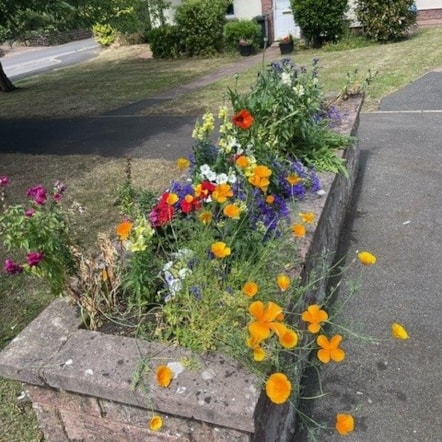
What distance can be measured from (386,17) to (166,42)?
7.91m

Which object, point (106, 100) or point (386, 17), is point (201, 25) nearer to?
point (386, 17)

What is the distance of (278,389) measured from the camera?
1569mm

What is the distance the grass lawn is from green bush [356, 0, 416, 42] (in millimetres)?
615

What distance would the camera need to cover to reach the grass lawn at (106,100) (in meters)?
3.30

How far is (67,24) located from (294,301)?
9.81 meters

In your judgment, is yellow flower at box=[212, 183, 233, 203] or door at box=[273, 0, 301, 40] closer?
yellow flower at box=[212, 183, 233, 203]

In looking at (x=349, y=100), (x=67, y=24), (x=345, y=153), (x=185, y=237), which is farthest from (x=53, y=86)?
(x=185, y=237)

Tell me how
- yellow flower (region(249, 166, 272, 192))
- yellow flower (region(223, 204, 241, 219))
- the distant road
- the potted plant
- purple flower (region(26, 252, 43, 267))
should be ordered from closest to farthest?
1. purple flower (region(26, 252, 43, 267))
2. yellow flower (region(223, 204, 241, 219))
3. yellow flower (region(249, 166, 272, 192))
4. the potted plant
5. the distant road

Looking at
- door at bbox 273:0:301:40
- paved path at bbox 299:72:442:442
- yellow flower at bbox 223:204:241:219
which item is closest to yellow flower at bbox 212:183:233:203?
yellow flower at bbox 223:204:241:219

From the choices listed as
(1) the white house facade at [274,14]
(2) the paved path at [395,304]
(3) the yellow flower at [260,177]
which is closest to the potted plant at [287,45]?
(1) the white house facade at [274,14]

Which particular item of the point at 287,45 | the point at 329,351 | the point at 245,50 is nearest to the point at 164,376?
the point at 329,351

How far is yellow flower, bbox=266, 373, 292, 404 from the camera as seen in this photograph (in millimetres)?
1555

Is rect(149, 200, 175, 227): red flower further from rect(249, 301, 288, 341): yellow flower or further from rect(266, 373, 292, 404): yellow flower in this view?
rect(266, 373, 292, 404): yellow flower

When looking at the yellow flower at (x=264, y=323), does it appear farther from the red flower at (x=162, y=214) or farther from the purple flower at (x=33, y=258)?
the purple flower at (x=33, y=258)
